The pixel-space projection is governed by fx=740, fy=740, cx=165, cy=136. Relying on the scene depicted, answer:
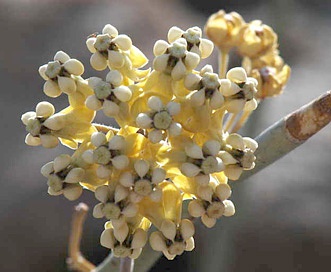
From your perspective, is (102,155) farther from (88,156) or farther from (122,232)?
(122,232)

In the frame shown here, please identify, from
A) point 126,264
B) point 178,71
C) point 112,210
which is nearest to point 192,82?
point 178,71

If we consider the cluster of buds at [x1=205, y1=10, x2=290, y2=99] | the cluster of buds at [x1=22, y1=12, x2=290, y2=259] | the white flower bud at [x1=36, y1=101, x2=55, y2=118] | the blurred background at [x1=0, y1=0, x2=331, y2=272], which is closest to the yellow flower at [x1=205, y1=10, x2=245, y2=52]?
the cluster of buds at [x1=205, y1=10, x2=290, y2=99]

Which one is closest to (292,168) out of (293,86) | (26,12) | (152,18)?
(293,86)

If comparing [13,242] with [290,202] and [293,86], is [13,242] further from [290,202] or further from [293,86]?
[293,86]

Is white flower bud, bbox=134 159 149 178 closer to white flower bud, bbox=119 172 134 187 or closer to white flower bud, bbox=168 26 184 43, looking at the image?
white flower bud, bbox=119 172 134 187

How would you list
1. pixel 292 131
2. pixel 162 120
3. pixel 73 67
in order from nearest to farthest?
pixel 162 120
pixel 73 67
pixel 292 131
